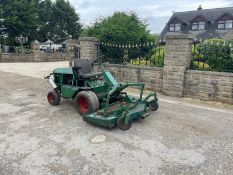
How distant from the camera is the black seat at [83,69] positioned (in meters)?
5.25

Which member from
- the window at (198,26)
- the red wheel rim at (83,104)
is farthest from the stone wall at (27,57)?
the window at (198,26)

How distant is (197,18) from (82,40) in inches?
1137

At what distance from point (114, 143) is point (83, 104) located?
1.44m

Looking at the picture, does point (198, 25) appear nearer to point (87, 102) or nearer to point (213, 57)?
point (213, 57)

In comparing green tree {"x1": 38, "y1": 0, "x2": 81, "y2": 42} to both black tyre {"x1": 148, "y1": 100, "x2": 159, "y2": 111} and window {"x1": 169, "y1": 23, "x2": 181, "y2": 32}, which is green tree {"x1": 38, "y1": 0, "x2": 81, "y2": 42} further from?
black tyre {"x1": 148, "y1": 100, "x2": 159, "y2": 111}

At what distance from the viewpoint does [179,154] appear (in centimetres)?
363

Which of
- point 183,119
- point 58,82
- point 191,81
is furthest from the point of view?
point 191,81

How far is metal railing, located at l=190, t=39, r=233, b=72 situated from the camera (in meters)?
6.74

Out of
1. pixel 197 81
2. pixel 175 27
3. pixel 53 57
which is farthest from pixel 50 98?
pixel 175 27

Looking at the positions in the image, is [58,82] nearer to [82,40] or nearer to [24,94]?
[24,94]

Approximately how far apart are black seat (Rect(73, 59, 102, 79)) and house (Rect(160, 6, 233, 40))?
2610 centimetres

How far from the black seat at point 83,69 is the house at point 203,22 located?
1027 inches

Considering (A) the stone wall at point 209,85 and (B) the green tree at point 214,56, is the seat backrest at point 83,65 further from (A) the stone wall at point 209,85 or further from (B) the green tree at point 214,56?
(B) the green tree at point 214,56

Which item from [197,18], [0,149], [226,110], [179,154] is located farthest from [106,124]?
[197,18]
